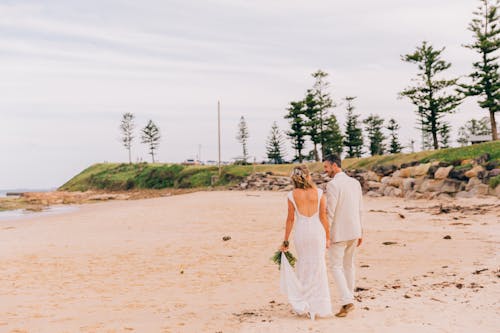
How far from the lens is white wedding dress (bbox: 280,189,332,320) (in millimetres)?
6684

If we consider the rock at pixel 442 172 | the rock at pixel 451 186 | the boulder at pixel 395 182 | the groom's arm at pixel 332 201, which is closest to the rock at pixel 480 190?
the rock at pixel 451 186

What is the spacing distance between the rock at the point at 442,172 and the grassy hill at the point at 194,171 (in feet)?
10.4

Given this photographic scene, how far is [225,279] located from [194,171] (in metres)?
52.0

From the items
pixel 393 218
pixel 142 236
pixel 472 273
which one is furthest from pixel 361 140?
pixel 472 273

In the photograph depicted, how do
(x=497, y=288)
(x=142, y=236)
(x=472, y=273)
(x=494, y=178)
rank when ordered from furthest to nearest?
(x=494, y=178), (x=142, y=236), (x=472, y=273), (x=497, y=288)

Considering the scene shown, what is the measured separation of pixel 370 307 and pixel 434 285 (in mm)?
1935

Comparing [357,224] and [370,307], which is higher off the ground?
[357,224]

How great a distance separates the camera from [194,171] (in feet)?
202

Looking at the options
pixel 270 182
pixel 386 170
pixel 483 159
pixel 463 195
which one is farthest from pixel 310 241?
pixel 270 182

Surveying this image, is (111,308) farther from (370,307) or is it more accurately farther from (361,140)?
(361,140)

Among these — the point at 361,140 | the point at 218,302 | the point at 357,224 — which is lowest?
the point at 218,302

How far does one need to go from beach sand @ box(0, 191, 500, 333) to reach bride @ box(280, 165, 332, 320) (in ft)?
0.86

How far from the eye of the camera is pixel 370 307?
705 cm

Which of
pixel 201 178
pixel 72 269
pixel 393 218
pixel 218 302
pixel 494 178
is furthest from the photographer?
pixel 201 178
